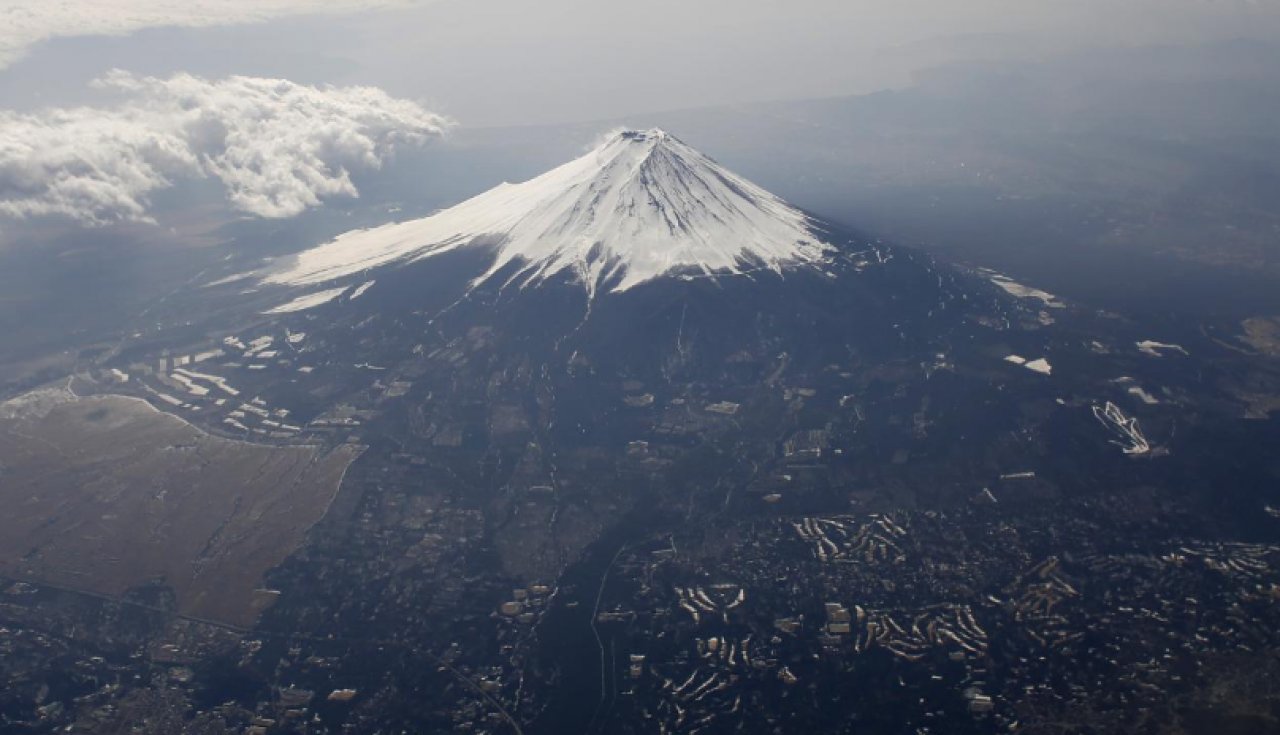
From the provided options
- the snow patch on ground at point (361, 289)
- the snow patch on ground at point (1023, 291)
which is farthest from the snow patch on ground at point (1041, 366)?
the snow patch on ground at point (361, 289)

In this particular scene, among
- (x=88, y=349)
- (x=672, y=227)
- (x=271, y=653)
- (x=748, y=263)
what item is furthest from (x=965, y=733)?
(x=88, y=349)

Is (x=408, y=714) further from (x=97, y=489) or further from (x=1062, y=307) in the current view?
(x=1062, y=307)

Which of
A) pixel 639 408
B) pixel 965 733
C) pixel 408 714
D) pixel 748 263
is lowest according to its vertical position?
pixel 965 733

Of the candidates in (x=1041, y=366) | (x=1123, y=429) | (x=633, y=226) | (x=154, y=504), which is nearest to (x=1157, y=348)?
(x=1041, y=366)

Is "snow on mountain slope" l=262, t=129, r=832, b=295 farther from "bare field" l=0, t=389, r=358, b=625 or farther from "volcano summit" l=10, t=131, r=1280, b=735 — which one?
"bare field" l=0, t=389, r=358, b=625

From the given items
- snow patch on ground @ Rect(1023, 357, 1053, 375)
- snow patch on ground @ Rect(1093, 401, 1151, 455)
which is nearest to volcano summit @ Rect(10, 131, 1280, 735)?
snow patch on ground @ Rect(1023, 357, 1053, 375)

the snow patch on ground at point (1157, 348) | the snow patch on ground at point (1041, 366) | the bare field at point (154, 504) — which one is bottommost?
the snow patch on ground at point (1157, 348)

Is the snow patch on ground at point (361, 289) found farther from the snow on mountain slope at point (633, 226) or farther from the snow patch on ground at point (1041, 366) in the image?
the snow patch on ground at point (1041, 366)
